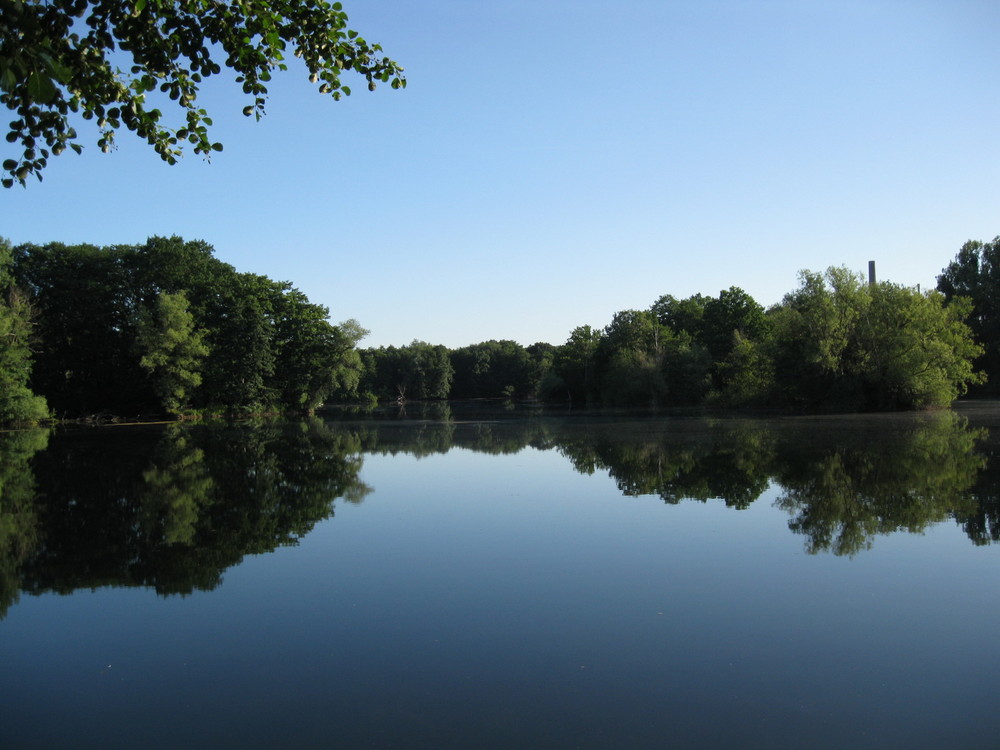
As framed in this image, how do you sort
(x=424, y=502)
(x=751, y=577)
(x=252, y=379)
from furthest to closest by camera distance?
(x=252, y=379) → (x=424, y=502) → (x=751, y=577)

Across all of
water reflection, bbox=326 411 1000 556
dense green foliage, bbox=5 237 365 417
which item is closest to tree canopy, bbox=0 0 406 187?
water reflection, bbox=326 411 1000 556

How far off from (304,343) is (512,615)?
56.4m

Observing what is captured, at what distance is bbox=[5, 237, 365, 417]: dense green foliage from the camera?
4912cm

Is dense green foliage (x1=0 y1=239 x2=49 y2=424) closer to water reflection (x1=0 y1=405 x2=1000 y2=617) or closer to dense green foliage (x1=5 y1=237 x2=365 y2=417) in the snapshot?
dense green foliage (x1=5 y1=237 x2=365 y2=417)

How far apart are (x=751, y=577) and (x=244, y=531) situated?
724cm

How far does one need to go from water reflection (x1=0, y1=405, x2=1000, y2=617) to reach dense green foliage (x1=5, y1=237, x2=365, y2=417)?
67.8ft

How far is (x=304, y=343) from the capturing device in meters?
60.1

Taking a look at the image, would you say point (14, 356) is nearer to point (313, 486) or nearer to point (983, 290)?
point (313, 486)

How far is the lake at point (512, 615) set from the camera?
439 centimetres

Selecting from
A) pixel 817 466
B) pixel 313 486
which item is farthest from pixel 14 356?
pixel 817 466

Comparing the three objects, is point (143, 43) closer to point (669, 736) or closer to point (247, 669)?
point (247, 669)

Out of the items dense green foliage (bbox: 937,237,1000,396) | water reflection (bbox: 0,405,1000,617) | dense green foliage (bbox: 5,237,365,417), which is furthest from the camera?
dense green foliage (bbox: 937,237,1000,396)

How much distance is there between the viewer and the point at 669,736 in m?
4.12

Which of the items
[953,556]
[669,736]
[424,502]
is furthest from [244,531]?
[953,556]
